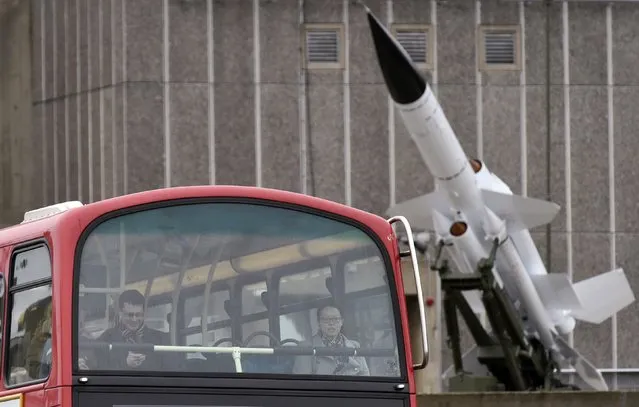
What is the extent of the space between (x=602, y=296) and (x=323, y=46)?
304 inches

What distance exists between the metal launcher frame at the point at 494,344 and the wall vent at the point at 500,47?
18.5ft

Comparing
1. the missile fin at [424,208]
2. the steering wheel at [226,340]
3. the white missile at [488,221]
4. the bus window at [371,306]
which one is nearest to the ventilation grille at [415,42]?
the white missile at [488,221]

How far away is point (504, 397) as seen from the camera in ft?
82.3

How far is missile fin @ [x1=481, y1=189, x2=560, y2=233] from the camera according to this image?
1138 inches

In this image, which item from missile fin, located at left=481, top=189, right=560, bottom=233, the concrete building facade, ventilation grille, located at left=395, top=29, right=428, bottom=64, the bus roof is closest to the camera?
the bus roof

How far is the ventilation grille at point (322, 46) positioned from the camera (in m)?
33.8

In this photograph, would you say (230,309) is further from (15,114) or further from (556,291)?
(15,114)

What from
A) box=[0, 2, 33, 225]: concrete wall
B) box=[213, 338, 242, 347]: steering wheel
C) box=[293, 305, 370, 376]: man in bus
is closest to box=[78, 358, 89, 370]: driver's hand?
box=[213, 338, 242, 347]: steering wheel

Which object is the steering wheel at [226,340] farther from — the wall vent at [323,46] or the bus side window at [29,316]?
the wall vent at [323,46]

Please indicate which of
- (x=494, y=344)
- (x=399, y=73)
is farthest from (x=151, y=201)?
(x=494, y=344)

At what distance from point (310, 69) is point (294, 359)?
23.4 metres

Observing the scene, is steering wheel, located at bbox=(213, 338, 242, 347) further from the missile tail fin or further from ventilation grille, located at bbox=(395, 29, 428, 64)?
ventilation grille, located at bbox=(395, 29, 428, 64)

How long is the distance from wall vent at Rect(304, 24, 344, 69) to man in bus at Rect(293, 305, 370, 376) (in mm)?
23129

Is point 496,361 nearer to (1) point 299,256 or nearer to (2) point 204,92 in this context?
(2) point 204,92
